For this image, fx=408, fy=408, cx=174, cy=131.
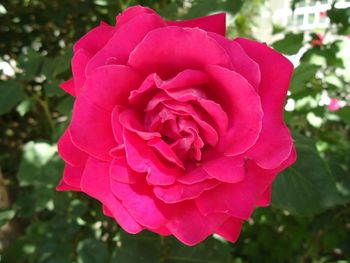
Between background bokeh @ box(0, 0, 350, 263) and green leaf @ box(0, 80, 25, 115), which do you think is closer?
background bokeh @ box(0, 0, 350, 263)

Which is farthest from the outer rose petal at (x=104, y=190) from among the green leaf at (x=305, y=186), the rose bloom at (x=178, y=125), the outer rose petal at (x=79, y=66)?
the green leaf at (x=305, y=186)

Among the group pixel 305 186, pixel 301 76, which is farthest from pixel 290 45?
pixel 305 186

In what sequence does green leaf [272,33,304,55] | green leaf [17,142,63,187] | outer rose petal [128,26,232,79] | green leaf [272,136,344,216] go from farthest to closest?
green leaf [17,142,63,187] < green leaf [272,33,304,55] < green leaf [272,136,344,216] < outer rose petal [128,26,232,79]

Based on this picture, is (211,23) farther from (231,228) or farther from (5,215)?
(5,215)

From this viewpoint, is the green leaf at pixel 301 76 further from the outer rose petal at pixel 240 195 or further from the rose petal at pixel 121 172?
the rose petal at pixel 121 172

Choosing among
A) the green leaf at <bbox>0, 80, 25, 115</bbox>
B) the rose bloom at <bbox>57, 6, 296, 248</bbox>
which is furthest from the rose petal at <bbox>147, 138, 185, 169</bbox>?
the green leaf at <bbox>0, 80, 25, 115</bbox>

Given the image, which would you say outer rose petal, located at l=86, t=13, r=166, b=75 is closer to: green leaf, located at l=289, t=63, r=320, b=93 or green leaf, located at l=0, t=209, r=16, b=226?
green leaf, located at l=289, t=63, r=320, b=93

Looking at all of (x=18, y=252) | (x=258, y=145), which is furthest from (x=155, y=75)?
(x=18, y=252)
